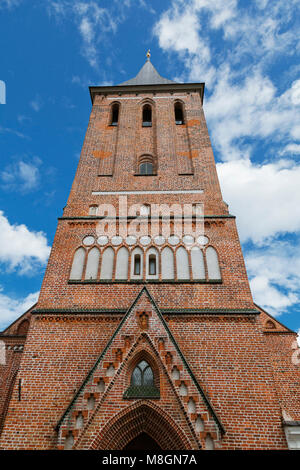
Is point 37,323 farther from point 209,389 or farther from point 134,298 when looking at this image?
point 209,389

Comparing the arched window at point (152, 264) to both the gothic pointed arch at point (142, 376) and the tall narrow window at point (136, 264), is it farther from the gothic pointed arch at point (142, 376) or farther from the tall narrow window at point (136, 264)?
the gothic pointed arch at point (142, 376)

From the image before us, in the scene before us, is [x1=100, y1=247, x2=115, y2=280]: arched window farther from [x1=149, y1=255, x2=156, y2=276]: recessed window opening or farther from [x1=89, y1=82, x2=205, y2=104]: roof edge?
[x1=89, y1=82, x2=205, y2=104]: roof edge

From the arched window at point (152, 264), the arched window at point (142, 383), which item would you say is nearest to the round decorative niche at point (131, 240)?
the arched window at point (152, 264)

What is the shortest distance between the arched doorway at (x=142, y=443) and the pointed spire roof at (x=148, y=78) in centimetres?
1661

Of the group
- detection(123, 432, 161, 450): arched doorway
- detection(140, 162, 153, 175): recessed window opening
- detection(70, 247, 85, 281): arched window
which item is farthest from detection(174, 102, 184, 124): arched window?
detection(123, 432, 161, 450): arched doorway

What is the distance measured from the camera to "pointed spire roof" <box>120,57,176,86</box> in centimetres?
1816

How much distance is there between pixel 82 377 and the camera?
703 centimetres

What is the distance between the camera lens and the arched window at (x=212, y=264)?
879cm

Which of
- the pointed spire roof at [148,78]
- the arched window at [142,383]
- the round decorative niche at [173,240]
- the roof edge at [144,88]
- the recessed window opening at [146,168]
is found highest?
the pointed spire roof at [148,78]

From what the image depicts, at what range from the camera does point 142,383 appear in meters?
6.81

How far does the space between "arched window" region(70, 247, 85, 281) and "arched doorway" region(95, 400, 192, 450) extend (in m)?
3.88

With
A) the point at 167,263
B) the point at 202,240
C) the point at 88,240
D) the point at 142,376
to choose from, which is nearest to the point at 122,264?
the point at 167,263

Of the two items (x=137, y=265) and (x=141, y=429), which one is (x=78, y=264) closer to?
(x=137, y=265)
